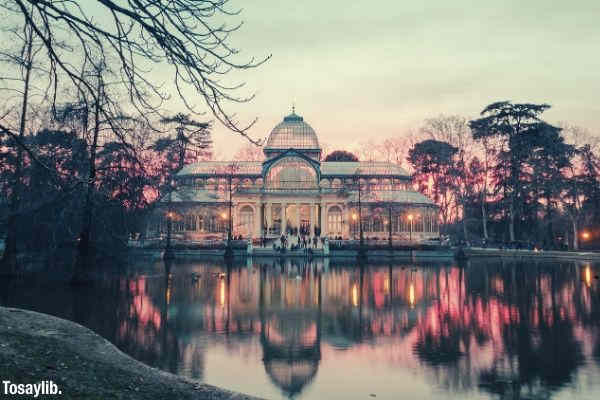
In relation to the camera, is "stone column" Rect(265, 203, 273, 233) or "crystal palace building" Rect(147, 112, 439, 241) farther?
"stone column" Rect(265, 203, 273, 233)

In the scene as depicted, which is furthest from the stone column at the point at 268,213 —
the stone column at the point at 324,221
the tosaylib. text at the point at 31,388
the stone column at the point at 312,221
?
the tosaylib. text at the point at 31,388

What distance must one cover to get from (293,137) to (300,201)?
44.6 ft

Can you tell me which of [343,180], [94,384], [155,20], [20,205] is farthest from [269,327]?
[343,180]

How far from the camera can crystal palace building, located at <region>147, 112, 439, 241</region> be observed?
64.1m

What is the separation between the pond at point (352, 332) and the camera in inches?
396

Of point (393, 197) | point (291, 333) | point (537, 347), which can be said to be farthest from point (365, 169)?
point (537, 347)

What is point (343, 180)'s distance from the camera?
7131 cm

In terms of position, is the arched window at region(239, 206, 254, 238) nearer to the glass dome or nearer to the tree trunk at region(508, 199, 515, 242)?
the glass dome

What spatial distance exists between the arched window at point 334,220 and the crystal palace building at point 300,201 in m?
0.01

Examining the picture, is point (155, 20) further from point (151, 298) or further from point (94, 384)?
point (151, 298)

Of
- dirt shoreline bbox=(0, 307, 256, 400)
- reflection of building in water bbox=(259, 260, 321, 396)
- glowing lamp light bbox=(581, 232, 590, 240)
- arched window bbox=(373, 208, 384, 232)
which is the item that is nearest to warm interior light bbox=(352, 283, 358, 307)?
reflection of building in water bbox=(259, 260, 321, 396)

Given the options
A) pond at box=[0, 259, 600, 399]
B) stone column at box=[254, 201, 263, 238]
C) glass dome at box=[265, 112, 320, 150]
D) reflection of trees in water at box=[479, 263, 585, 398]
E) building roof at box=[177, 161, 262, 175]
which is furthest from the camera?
glass dome at box=[265, 112, 320, 150]

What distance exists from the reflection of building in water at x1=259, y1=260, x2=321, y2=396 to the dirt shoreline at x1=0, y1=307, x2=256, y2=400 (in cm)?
238

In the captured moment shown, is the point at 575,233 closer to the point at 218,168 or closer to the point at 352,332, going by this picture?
the point at 218,168
